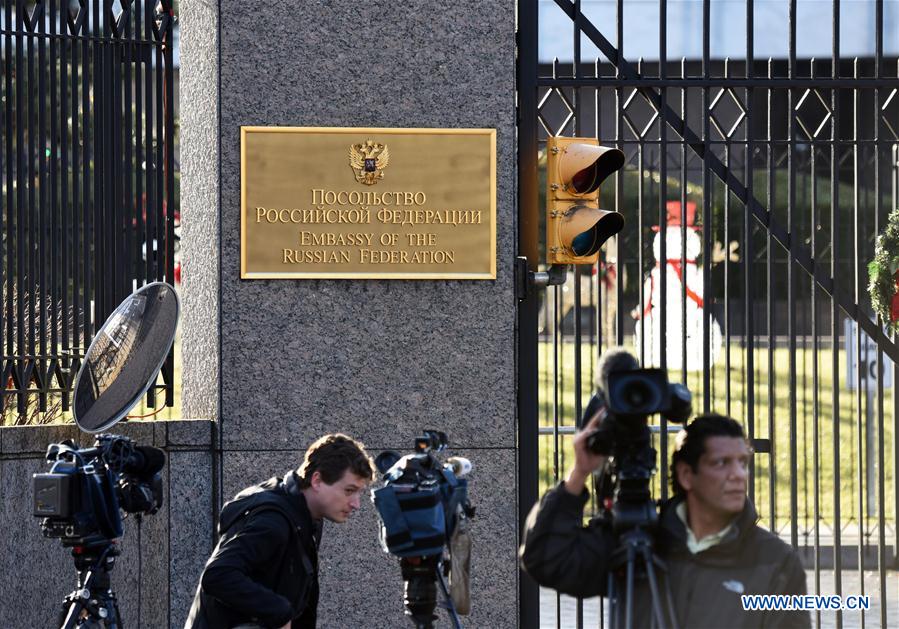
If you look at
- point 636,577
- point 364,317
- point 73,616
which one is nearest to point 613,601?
point 636,577

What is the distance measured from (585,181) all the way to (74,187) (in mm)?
2636

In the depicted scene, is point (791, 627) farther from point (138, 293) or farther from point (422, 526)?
point (138, 293)

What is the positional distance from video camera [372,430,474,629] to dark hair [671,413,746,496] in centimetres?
89

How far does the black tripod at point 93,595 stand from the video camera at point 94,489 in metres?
0.06

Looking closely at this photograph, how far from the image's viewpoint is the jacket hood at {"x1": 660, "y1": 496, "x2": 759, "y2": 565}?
4129mm

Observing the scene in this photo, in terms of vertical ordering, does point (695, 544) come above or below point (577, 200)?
below

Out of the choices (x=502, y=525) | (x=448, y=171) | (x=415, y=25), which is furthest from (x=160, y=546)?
(x=415, y=25)

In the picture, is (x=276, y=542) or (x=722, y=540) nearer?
(x=722, y=540)

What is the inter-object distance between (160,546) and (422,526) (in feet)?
10.2

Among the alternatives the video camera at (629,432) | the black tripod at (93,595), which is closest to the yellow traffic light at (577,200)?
the black tripod at (93,595)

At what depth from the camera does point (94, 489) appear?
5.79 m

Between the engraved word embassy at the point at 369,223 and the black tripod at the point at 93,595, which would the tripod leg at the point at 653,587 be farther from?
the engraved word embassy at the point at 369,223

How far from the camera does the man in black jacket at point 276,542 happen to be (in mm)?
5184

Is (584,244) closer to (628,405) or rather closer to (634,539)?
(628,405)
